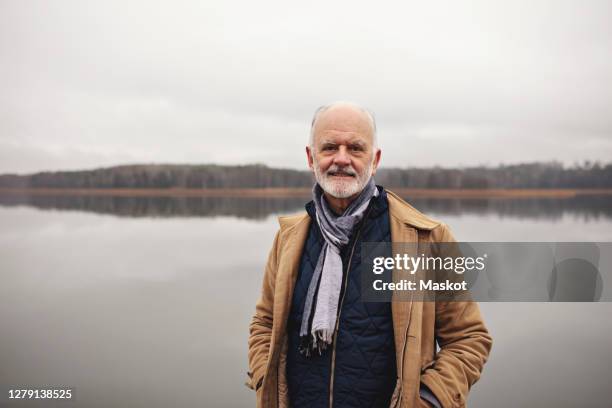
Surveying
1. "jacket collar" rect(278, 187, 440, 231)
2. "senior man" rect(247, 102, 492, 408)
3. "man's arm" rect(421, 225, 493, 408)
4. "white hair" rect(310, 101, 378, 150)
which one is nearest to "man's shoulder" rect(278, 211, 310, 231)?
"jacket collar" rect(278, 187, 440, 231)

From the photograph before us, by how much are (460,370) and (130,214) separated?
68696mm

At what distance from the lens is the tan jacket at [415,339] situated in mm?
1902

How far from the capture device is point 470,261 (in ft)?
7.29

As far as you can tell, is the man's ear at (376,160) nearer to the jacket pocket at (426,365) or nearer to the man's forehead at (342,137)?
the man's forehead at (342,137)

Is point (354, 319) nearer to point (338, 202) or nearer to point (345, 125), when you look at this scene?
point (338, 202)

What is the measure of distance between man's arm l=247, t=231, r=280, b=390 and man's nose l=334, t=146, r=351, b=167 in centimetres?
64

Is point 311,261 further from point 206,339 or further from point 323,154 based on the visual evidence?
point 206,339

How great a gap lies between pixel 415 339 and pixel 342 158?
99 cm

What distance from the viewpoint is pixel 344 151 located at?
6.75 ft

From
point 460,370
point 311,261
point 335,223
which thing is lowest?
point 460,370

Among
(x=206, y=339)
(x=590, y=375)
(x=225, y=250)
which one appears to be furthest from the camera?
(x=225, y=250)

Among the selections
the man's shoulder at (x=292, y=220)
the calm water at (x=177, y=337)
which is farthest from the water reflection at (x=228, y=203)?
the man's shoulder at (x=292, y=220)

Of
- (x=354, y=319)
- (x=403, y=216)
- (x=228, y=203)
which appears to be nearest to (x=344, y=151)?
(x=403, y=216)

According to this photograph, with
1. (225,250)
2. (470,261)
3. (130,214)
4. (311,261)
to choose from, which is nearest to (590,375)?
(470,261)
